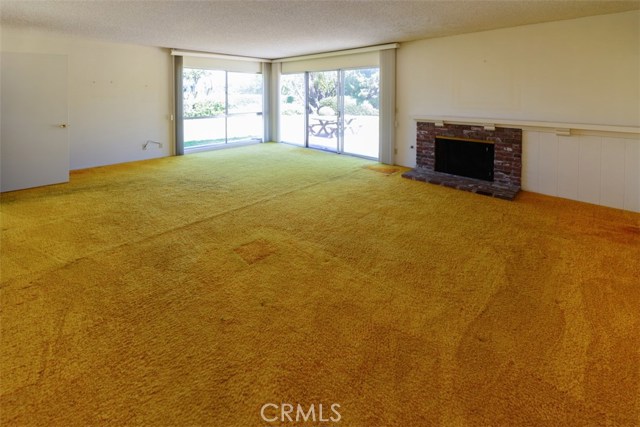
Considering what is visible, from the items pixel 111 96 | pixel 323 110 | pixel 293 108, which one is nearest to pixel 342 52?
pixel 323 110

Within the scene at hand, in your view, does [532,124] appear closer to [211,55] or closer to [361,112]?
[361,112]

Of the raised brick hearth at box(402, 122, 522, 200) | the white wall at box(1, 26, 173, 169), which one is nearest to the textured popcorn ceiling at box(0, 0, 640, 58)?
the white wall at box(1, 26, 173, 169)

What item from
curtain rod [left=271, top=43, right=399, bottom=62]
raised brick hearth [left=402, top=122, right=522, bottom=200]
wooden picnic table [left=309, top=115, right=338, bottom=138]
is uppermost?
curtain rod [left=271, top=43, right=399, bottom=62]

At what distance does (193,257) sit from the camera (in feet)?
11.1

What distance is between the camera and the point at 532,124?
5.46 metres

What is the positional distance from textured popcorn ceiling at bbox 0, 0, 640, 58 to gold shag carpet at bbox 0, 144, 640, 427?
7.49 ft

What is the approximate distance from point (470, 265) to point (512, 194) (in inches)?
103

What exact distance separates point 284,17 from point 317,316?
156 inches

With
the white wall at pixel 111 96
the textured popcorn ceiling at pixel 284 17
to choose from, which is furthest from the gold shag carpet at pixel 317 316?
the white wall at pixel 111 96

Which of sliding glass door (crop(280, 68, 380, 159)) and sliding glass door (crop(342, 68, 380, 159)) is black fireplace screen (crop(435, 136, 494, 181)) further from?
sliding glass door (crop(280, 68, 380, 159))

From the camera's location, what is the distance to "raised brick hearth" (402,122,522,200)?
223 inches

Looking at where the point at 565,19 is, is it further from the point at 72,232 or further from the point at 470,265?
the point at 72,232

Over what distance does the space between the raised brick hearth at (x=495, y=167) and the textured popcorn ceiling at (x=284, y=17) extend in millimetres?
1452

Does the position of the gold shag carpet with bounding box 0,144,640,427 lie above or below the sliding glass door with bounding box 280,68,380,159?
below
